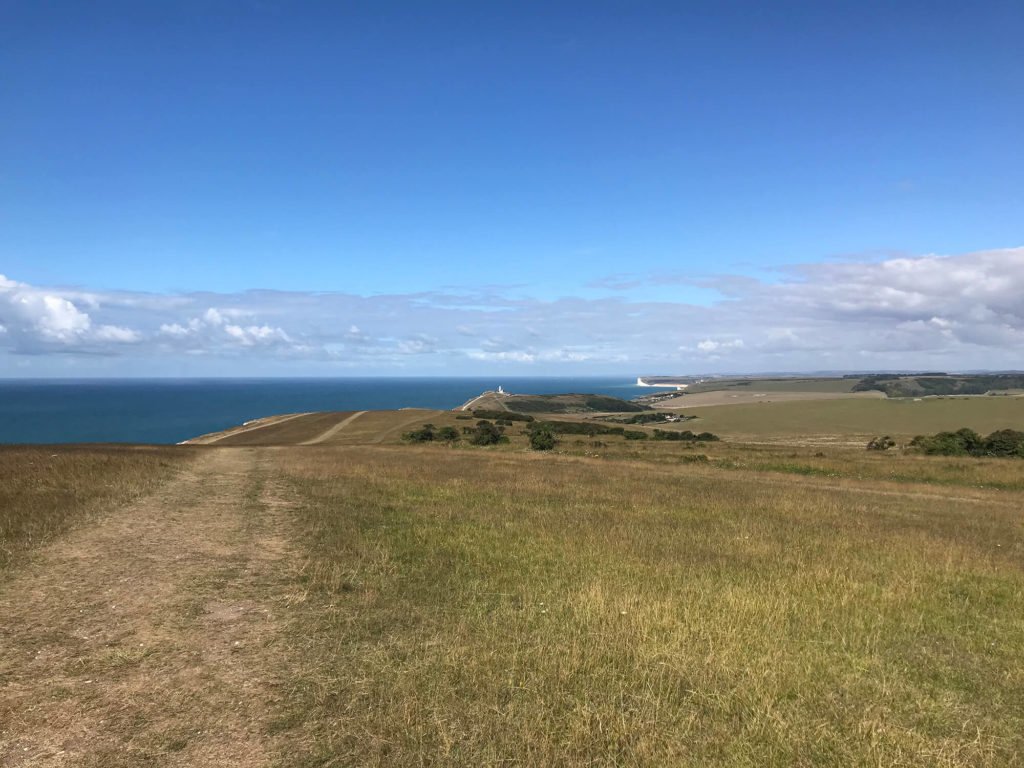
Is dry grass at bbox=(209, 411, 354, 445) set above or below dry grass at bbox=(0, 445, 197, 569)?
below

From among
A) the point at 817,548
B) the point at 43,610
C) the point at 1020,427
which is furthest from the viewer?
the point at 1020,427

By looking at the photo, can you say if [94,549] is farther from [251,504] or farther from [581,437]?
[581,437]

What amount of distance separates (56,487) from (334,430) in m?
45.1

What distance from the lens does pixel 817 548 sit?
1288cm

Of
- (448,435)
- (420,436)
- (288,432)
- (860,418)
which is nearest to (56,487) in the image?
(420,436)

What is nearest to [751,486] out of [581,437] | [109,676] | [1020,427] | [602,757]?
[602,757]

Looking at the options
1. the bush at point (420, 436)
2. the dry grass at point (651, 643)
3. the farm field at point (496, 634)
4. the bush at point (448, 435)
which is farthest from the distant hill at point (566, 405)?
the dry grass at point (651, 643)

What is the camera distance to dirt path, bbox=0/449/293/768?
4.76 meters

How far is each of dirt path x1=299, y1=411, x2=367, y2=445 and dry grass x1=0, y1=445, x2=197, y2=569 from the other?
2618 cm

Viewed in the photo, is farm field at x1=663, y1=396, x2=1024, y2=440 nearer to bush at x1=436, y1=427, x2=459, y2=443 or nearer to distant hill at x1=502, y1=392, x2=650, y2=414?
distant hill at x1=502, y1=392, x2=650, y2=414

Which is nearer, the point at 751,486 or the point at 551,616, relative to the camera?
the point at 551,616

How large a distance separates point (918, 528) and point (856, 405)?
104766 mm

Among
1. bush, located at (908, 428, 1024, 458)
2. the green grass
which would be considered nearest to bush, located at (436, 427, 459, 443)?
bush, located at (908, 428, 1024, 458)

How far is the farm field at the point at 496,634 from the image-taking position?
4.96 metres
